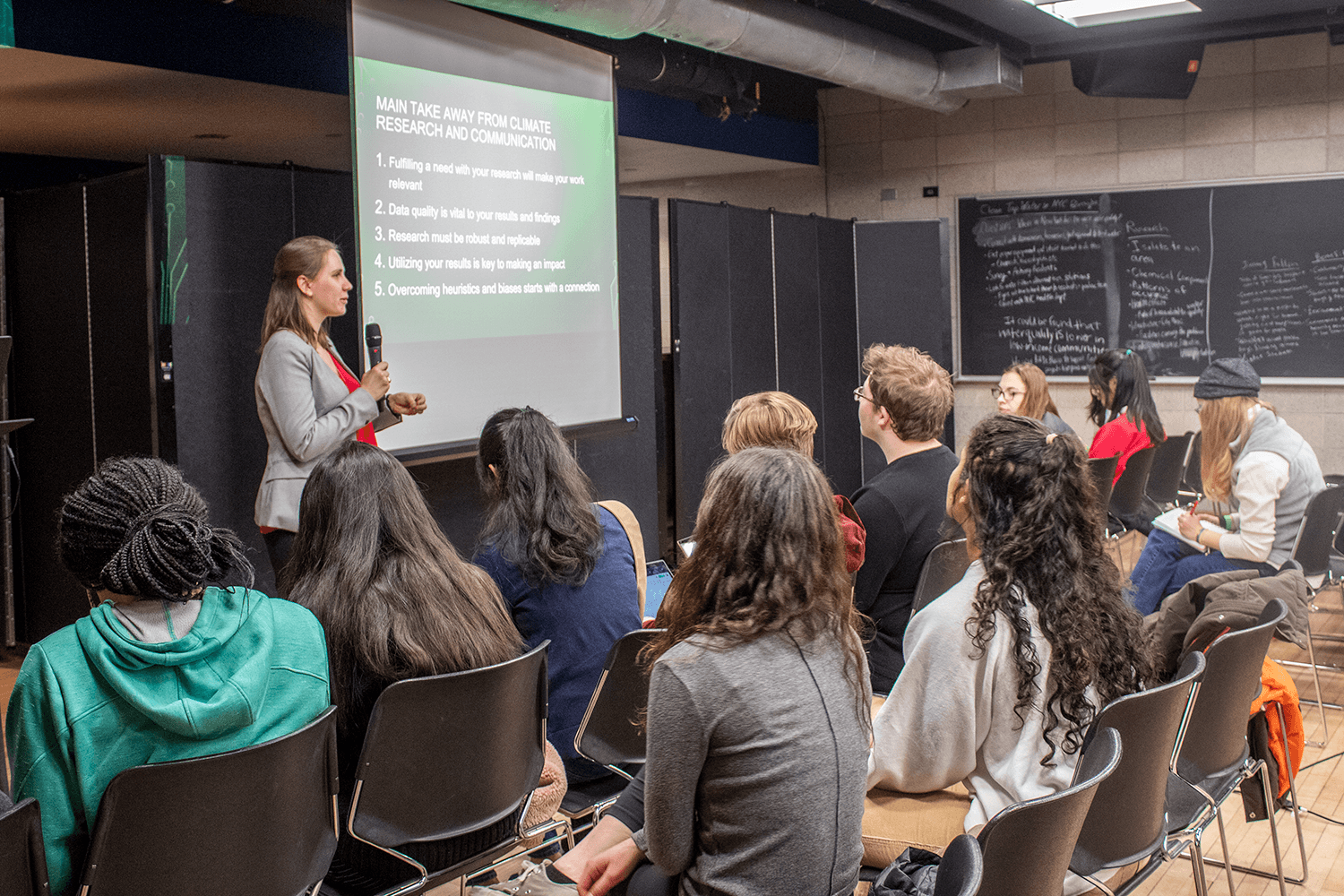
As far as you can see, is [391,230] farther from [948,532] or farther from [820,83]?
[820,83]

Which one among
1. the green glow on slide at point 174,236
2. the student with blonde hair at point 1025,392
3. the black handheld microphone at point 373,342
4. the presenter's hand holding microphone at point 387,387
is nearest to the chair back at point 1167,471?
the student with blonde hair at point 1025,392

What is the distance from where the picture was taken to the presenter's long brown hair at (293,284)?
3.31 metres

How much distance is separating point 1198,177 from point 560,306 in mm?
4372

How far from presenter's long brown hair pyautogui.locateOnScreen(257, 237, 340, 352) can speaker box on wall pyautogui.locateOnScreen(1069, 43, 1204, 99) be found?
5000 mm

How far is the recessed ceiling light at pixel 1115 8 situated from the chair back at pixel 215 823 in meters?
4.44

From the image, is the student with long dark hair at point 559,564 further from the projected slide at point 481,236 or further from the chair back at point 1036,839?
the projected slide at point 481,236

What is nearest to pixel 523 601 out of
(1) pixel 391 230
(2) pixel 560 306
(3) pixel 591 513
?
(3) pixel 591 513

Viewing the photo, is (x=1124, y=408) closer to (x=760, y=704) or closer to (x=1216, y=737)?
(x=1216, y=737)

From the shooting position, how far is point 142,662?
1474mm

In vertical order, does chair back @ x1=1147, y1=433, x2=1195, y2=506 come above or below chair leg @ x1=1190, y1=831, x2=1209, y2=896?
above

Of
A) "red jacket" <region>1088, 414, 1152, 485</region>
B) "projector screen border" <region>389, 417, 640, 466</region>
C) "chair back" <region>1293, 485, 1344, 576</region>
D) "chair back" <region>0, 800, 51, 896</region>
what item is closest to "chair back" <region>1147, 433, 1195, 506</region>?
"red jacket" <region>1088, 414, 1152, 485</region>

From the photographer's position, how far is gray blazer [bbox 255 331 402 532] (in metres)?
3.21

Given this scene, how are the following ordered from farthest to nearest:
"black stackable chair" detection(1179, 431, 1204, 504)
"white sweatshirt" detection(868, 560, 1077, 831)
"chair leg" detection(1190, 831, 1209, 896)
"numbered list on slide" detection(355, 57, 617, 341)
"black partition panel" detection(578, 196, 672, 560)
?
"black stackable chair" detection(1179, 431, 1204, 504) → "black partition panel" detection(578, 196, 672, 560) → "numbered list on slide" detection(355, 57, 617, 341) → "chair leg" detection(1190, 831, 1209, 896) → "white sweatshirt" detection(868, 560, 1077, 831)

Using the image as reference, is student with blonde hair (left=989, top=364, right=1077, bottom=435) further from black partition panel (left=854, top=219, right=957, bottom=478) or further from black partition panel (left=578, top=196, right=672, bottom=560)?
black partition panel (left=854, top=219, right=957, bottom=478)
